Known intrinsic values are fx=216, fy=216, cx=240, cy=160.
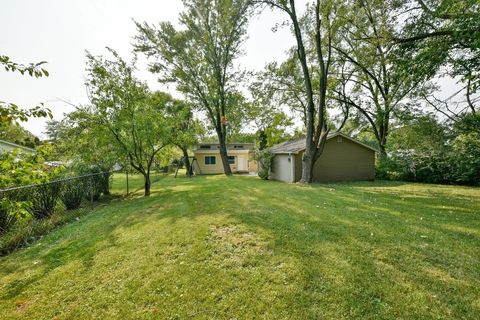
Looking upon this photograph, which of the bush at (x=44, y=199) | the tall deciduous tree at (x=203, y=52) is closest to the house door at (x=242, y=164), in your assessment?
the tall deciduous tree at (x=203, y=52)

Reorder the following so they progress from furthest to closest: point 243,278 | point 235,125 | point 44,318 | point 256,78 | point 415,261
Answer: point 235,125, point 256,78, point 415,261, point 243,278, point 44,318

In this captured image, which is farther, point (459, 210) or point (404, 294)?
point (459, 210)

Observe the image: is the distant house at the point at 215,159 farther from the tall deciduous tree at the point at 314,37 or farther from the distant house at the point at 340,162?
the tall deciduous tree at the point at 314,37

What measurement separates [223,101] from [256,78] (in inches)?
195

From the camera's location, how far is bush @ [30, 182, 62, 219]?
6.12m

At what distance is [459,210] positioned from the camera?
6.29 meters

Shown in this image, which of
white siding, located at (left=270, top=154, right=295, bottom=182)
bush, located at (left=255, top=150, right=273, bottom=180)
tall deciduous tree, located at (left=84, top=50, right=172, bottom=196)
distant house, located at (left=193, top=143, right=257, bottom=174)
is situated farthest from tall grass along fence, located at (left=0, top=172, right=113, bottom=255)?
distant house, located at (left=193, top=143, right=257, bottom=174)

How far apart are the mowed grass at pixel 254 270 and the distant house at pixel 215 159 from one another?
19.2 m

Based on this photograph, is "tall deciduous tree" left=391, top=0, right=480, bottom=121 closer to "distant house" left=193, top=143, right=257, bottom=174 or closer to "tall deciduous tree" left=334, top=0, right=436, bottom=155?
"tall deciduous tree" left=334, top=0, right=436, bottom=155

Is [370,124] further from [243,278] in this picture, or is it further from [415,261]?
[243,278]

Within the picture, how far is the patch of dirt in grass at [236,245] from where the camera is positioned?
344 cm

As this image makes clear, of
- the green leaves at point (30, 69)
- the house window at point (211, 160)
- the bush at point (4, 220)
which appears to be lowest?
the bush at point (4, 220)

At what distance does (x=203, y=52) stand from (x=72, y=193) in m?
14.9

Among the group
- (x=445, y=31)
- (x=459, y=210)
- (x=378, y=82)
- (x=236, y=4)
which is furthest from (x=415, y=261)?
(x=378, y=82)
